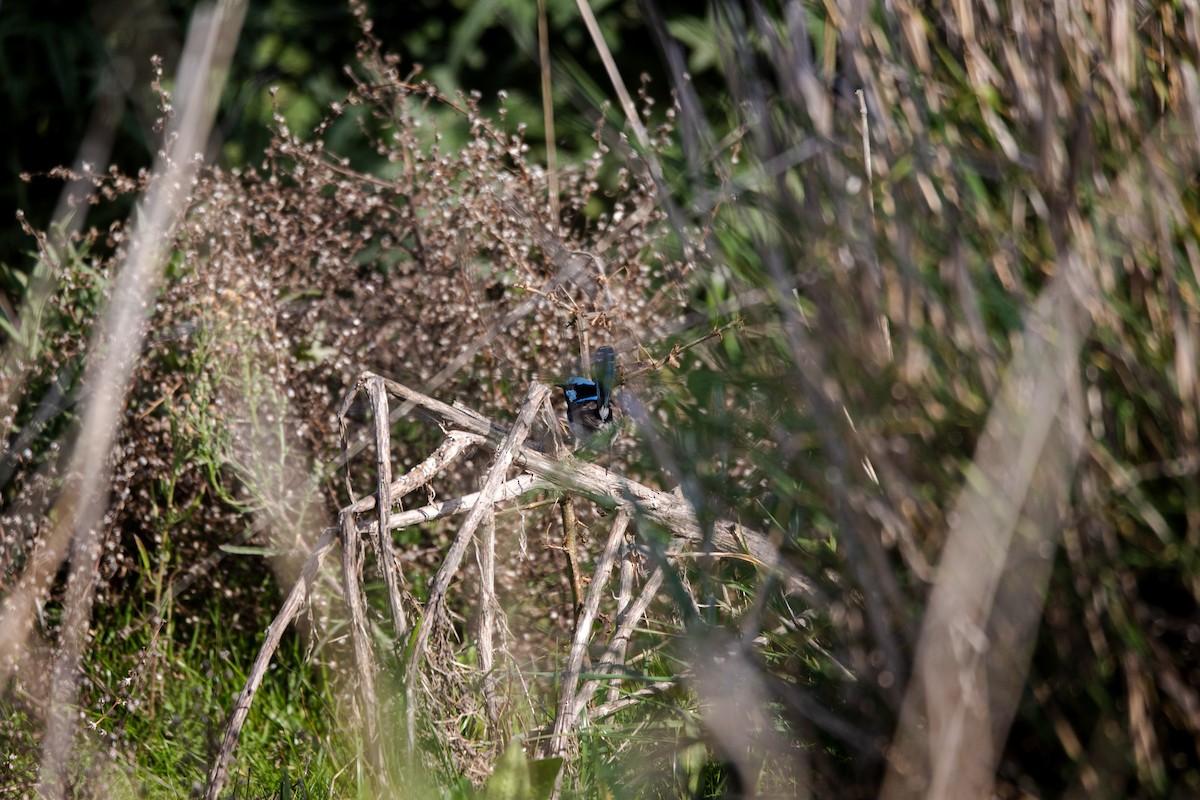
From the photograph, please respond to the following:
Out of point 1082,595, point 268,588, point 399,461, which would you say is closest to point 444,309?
point 399,461

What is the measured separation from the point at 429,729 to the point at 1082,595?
943 millimetres

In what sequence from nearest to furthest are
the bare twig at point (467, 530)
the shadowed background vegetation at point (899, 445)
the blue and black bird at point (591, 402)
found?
the shadowed background vegetation at point (899, 445) < the bare twig at point (467, 530) < the blue and black bird at point (591, 402)

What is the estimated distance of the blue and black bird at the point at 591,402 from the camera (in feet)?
5.20

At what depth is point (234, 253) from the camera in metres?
2.71

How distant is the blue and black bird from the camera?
1586mm

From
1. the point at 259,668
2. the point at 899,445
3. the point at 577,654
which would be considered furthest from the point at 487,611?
the point at 899,445

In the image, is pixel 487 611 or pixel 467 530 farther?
pixel 487 611

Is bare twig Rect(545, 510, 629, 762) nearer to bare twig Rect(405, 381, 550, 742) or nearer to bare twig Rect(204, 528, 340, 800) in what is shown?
bare twig Rect(405, 381, 550, 742)

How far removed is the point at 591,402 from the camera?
165 cm

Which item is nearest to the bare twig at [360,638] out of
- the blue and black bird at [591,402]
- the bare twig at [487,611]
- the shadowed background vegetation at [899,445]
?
the shadowed background vegetation at [899,445]

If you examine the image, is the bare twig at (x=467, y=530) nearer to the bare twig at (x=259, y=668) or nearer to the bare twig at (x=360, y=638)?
the bare twig at (x=360, y=638)

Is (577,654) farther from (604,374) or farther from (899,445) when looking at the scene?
(899,445)

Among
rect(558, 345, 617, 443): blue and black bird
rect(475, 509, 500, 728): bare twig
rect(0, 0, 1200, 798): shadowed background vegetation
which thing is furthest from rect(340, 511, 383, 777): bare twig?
rect(558, 345, 617, 443): blue and black bird

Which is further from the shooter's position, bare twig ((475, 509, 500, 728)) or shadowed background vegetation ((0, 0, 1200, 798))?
bare twig ((475, 509, 500, 728))
